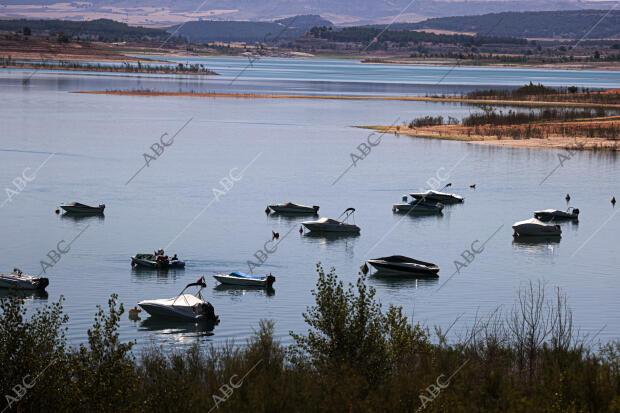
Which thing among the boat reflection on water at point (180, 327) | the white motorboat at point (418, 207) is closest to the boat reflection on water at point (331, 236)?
the white motorboat at point (418, 207)

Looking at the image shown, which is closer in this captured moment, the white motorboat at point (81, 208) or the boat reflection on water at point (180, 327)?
the boat reflection on water at point (180, 327)

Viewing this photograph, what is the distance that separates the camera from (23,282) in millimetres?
45562

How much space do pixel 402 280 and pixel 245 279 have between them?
31.5 ft

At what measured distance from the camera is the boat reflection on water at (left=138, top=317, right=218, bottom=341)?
4083 cm

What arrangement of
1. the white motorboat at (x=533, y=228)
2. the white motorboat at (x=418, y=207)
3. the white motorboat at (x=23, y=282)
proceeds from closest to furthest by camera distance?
the white motorboat at (x=23, y=282) < the white motorboat at (x=533, y=228) < the white motorboat at (x=418, y=207)

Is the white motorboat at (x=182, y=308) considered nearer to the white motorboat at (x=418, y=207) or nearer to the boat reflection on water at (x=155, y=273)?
the boat reflection on water at (x=155, y=273)

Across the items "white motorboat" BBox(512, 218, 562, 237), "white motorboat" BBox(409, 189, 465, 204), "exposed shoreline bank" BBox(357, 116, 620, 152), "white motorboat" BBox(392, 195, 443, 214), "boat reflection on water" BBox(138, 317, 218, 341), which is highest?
"exposed shoreline bank" BBox(357, 116, 620, 152)

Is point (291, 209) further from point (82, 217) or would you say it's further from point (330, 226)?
point (82, 217)

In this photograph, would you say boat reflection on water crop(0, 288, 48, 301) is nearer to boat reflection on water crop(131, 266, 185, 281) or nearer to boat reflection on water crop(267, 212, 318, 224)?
boat reflection on water crop(131, 266, 185, 281)

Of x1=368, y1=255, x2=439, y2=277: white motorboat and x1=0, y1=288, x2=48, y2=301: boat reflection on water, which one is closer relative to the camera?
x1=0, y1=288, x2=48, y2=301: boat reflection on water

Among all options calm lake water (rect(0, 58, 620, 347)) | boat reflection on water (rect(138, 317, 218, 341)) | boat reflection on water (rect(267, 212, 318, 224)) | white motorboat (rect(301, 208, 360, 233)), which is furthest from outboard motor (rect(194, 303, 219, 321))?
boat reflection on water (rect(267, 212, 318, 224))

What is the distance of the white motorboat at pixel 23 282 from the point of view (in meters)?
45.5

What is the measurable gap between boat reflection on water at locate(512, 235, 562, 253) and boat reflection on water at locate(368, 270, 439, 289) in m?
11.6

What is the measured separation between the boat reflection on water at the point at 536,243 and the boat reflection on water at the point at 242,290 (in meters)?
20.9
